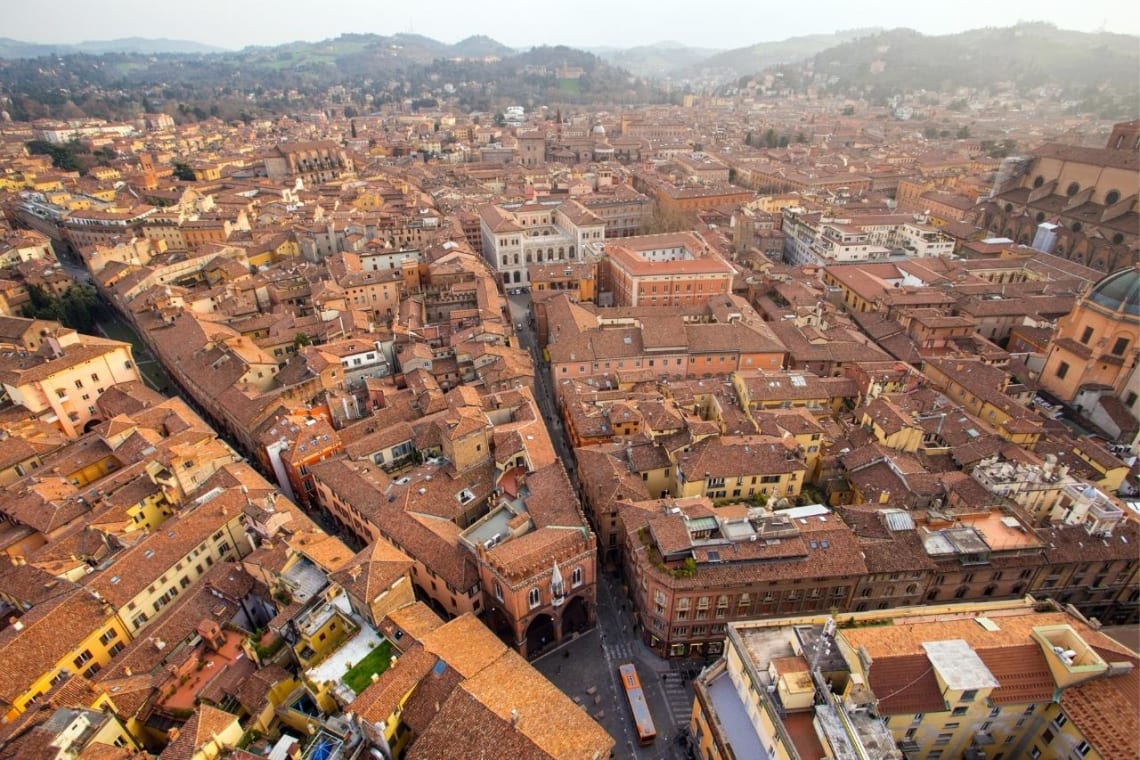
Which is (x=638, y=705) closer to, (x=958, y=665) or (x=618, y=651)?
(x=618, y=651)

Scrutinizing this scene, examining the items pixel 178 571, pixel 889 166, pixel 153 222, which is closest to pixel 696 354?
pixel 178 571

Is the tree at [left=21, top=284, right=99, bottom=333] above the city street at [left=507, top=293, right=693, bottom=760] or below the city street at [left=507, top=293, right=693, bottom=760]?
above

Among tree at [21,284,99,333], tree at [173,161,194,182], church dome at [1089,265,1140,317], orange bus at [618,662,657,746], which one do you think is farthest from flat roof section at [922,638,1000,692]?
tree at [173,161,194,182]

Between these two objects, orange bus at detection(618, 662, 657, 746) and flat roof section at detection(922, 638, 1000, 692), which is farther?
orange bus at detection(618, 662, 657, 746)

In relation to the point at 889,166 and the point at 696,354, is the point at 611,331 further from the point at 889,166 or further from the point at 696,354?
the point at 889,166

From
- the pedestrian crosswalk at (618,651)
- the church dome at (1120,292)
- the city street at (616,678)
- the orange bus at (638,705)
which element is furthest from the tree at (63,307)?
the church dome at (1120,292)

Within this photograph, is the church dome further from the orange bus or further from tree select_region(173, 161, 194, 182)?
tree select_region(173, 161, 194, 182)

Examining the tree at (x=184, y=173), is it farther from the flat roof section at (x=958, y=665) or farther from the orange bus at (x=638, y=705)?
the flat roof section at (x=958, y=665)
